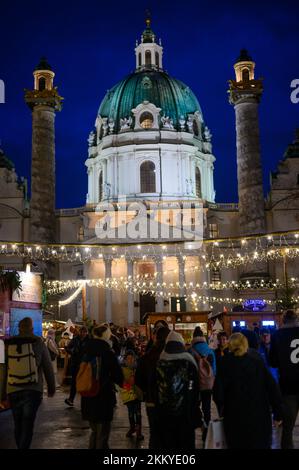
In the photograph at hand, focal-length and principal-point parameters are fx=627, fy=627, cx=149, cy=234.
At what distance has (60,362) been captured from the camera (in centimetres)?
3009

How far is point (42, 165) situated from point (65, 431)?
46.3 m

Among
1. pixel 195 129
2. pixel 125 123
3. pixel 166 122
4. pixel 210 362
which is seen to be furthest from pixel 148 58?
pixel 210 362

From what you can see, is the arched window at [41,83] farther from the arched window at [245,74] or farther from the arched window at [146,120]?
the arched window at [245,74]

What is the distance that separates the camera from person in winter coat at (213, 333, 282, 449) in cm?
696

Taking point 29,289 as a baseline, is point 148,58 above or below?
above

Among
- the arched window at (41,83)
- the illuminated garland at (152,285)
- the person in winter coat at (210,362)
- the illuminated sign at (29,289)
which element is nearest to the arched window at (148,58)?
the arched window at (41,83)

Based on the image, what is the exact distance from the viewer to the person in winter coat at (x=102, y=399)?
8641mm

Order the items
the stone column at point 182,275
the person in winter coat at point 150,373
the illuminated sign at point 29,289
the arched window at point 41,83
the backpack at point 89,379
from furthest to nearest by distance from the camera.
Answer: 1. the arched window at point 41,83
2. the stone column at point 182,275
3. the illuminated sign at point 29,289
4. the person in winter coat at point 150,373
5. the backpack at point 89,379

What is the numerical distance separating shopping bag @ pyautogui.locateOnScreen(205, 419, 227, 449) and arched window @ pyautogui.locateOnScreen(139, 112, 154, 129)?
65460 millimetres

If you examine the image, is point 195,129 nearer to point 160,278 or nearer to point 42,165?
point 42,165

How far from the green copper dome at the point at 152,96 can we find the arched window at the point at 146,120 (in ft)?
4.84

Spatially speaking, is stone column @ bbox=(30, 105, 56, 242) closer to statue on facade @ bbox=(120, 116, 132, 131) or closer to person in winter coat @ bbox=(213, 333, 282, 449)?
statue on facade @ bbox=(120, 116, 132, 131)

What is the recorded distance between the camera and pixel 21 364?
9.06 m
